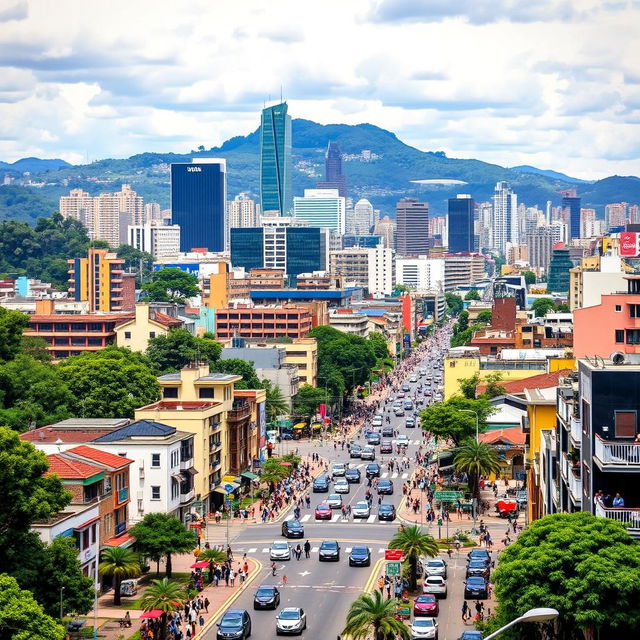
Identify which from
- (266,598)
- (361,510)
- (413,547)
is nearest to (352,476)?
(361,510)

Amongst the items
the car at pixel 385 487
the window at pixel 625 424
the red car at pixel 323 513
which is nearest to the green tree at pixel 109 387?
the car at pixel 385 487

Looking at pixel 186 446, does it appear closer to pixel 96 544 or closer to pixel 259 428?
pixel 96 544

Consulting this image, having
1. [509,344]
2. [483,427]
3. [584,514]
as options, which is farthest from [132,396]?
[584,514]

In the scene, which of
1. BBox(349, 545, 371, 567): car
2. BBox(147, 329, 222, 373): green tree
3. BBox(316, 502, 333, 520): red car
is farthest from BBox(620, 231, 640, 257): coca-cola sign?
BBox(349, 545, 371, 567): car

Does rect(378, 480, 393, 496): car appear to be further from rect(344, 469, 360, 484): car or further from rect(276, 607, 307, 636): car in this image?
rect(276, 607, 307, 636): car

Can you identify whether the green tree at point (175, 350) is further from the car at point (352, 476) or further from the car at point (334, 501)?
the car at point (334, 501)

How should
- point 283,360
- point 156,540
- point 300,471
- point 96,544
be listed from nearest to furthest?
1. point 96,544
2. point 156,540
3. point 300,471
4. point 283,360
